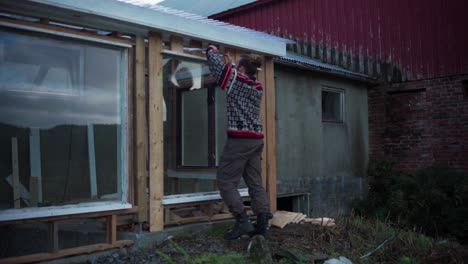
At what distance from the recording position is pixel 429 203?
340 inches

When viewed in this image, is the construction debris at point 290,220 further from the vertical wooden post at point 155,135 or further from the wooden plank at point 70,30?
the wooden plank at point 70,30

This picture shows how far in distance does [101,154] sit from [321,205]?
5.73 meters

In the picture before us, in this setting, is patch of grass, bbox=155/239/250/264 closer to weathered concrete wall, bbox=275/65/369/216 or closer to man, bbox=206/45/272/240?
man, bbox=206/45/272/240

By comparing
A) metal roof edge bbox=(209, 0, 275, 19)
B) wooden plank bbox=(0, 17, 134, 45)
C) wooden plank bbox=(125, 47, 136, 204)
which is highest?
metal roof edge bbox=(209, 0, 275, 19)

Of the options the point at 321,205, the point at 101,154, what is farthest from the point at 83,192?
the point at 321,205

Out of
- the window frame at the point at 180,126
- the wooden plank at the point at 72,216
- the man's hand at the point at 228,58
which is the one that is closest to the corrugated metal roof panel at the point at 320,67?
the window frame at the point at 180,126

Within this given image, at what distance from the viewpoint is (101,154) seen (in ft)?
16.7

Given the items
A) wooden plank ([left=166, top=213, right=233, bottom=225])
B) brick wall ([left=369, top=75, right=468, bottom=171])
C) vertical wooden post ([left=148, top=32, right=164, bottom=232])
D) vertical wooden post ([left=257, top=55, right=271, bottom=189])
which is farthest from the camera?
brick wall ([left=369, top=75, right=468, bottom=171])

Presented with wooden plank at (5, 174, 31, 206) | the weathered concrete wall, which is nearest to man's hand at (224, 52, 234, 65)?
wooden plank at (5, 174, 31, 206)

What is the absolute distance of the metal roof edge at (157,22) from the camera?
13.9ft

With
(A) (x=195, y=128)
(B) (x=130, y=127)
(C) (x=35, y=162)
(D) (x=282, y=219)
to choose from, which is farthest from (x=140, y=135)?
(D) (x=282, y=219)

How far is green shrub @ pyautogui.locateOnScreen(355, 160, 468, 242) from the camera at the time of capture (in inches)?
322

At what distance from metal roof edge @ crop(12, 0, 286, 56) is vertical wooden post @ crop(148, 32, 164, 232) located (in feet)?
0.75

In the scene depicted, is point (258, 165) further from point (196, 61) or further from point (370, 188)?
point (370, 188)
